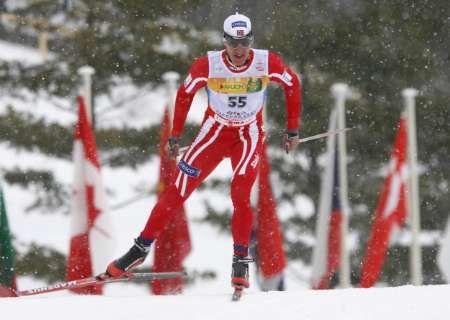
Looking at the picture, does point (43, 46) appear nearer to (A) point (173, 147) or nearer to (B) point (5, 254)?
(B) point (5, 254)

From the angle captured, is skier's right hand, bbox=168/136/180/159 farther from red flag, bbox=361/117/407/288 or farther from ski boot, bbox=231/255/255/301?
red flag, bbox=361/117/407/288

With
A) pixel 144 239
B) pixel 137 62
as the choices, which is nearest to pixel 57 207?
pixel 137 62

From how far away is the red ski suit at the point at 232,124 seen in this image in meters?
7.22

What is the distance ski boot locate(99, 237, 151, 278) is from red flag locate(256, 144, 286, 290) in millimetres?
4087

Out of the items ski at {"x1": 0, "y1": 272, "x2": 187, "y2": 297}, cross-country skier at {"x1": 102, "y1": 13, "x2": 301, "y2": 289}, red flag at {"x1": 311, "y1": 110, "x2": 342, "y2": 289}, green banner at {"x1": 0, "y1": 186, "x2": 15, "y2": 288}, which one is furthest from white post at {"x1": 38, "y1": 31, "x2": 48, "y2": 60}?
cross-country skier at {"x1": 102, "y1": 13, "x2": 301, "y2": 289}

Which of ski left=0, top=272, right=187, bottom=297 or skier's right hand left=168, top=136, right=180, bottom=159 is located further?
ski left=0, top=272, right=187, bottom=297

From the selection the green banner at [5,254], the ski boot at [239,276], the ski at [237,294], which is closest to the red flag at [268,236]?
the green banner at [5,254]

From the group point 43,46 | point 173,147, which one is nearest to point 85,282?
point 173,147

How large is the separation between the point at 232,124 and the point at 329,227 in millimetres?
4991

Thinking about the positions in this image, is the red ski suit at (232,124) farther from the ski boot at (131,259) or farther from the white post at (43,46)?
the white post at (43,46)

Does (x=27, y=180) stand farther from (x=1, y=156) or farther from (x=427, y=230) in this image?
(x=1, y=156)

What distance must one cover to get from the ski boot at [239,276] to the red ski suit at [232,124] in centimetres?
8

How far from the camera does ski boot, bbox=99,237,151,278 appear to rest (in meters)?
7.57

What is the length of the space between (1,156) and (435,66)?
61.0 ft
